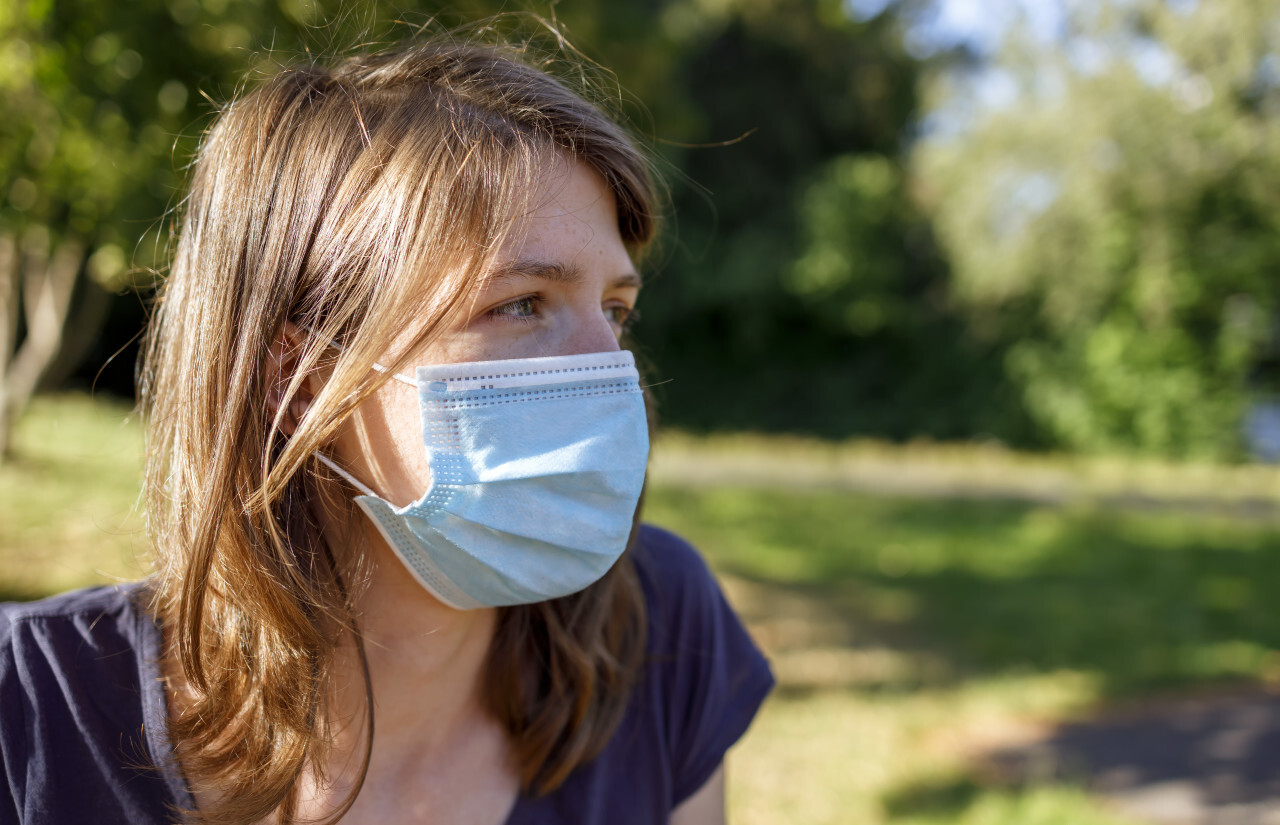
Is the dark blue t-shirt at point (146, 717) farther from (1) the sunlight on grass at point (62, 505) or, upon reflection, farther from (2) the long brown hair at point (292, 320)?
(1) the sunlight on grass at point (62, 505)

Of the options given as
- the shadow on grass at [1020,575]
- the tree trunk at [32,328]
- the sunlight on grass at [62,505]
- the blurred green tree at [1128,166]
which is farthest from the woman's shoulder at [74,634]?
the blurred green tree at [1128,166]

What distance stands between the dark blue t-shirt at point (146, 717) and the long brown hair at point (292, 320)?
6 cm

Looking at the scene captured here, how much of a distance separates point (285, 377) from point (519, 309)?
37 cm

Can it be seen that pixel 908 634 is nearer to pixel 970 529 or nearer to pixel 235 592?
pixel 970 529

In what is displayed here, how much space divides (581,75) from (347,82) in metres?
0.49

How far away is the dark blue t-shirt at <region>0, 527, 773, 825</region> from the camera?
4.35 ft

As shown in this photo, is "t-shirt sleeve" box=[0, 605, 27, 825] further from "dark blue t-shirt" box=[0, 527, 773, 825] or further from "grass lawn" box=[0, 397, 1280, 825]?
"grass lawn" box=[0, 397, 1280, 825]

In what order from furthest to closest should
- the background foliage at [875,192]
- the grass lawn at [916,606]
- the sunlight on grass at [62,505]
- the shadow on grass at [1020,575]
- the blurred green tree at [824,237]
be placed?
Result: the blurred green tree at [824,237] < the shadow on grass at [1020,575] < the sunlight on grass at [62,505] < the grass lawn at [916,606] < the background foliage at [875,192]

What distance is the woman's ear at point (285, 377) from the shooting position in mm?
1404

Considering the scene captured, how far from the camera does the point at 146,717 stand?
1.39m

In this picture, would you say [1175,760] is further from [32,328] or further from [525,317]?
[32,328]

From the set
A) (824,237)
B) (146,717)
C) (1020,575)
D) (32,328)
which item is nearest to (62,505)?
(32,328)

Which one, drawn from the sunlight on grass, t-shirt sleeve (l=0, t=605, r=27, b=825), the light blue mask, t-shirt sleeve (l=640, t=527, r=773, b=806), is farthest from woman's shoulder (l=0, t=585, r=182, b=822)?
the sunlight on grass

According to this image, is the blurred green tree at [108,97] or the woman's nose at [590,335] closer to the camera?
the woman's nose at [590,335]
